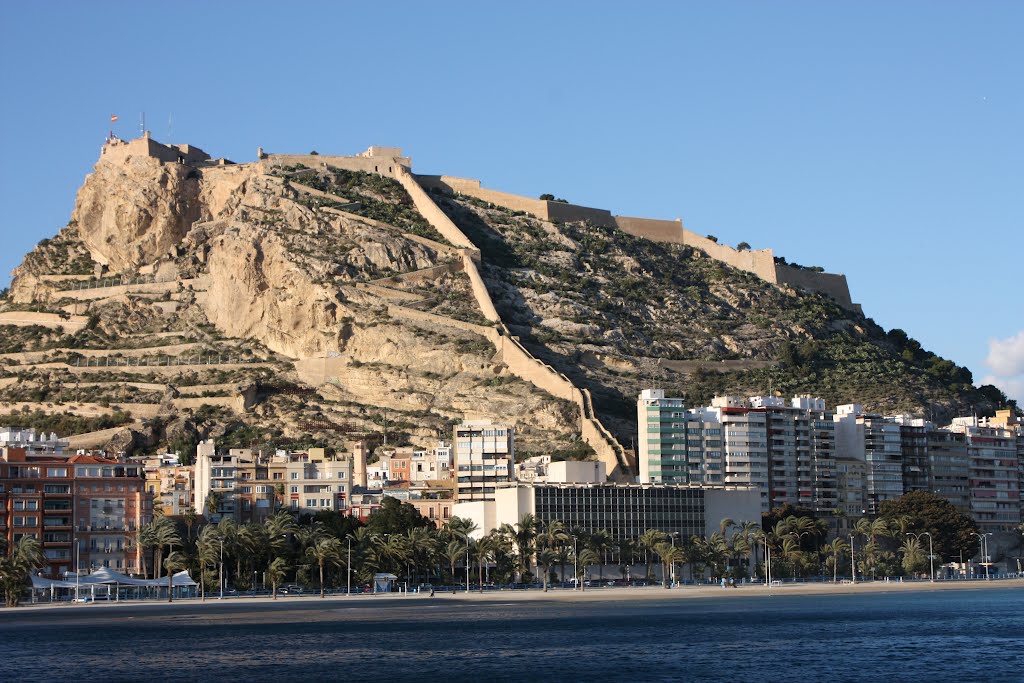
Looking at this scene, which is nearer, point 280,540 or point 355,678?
point 355,678

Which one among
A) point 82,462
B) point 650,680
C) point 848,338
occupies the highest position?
point 848,338

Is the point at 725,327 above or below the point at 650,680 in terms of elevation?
above

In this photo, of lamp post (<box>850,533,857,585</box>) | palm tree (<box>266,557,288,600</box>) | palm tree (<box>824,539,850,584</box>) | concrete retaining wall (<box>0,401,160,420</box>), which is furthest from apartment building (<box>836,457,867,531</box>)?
concrete retaining wall (<box>0,401,160,420</box>)

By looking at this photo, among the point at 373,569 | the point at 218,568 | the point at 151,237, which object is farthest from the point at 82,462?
the point at 151,237

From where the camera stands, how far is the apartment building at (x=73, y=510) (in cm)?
9881

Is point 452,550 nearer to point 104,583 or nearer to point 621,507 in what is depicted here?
point 621,507

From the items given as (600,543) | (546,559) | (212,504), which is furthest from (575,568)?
(212,504)

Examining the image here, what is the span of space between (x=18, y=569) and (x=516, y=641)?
3004cm

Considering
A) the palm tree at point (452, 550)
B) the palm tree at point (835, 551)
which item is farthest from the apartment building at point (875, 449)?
the palm tree at point (452, 550)

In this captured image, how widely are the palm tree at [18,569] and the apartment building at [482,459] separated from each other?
33.6 metres

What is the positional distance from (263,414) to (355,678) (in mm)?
71286

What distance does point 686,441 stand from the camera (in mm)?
126188

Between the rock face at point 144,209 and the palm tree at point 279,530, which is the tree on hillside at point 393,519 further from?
the rock face at point 144,209

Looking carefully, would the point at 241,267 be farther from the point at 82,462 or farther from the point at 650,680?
the point at 650,680
